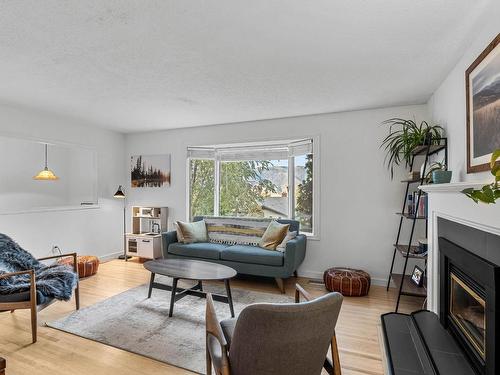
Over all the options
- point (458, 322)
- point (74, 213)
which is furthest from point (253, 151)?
point (458, 322)

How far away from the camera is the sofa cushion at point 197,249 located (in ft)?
13.1

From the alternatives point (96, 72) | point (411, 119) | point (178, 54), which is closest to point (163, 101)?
point (96, 72)

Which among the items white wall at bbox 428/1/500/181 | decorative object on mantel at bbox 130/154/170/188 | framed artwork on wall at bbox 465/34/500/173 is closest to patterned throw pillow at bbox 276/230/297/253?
white wall at bbox 428/1/500/181

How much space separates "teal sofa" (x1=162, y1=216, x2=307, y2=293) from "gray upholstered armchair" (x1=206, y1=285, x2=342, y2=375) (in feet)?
6.86

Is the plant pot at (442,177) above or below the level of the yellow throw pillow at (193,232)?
above

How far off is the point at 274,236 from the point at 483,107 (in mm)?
2660

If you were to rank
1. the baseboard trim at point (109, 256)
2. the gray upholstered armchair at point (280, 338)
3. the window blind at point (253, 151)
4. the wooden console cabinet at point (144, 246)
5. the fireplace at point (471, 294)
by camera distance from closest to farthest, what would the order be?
the gray upholstered armchair at point (280, 338) → the fireplace at point (471, 294) → the window blind at point (253, 151) → the wooden console cabinet at point (144, 246) → the baseboard trim at point (109, 256)

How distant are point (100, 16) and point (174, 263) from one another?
2.44 metres

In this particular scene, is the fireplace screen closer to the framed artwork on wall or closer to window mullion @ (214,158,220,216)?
the framed artwork on wall

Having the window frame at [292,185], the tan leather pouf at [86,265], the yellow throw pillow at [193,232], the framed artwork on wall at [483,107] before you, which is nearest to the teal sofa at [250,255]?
the yellow throw pillow at [193,232]

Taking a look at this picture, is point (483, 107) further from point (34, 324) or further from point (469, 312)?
point (34, 324)

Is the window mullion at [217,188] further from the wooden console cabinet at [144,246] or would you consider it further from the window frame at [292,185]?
the wooden console cabinet at [144,246]

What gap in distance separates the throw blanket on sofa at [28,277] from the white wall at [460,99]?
353 centimetres

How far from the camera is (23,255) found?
10.00 feet
